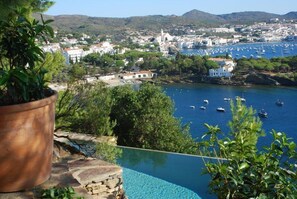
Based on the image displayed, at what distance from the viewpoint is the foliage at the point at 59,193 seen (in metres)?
1.74

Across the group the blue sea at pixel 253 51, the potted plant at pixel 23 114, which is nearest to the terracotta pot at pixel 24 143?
the potted plant at pixel 23 114

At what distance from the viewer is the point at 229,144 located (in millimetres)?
1944

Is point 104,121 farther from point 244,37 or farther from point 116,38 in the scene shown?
point 244,37

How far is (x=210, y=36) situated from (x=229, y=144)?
89.1 meters

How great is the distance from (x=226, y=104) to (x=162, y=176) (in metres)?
22.0

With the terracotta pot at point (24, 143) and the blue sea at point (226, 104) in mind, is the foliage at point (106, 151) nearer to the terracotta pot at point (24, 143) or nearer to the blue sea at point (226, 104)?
the terracotta pot at point (24, 143)

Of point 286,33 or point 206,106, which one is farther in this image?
point 286,33

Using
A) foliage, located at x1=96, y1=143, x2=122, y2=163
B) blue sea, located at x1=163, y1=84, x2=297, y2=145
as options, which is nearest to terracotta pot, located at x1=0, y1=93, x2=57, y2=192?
foliage, located at x1=96, y1=143, x2=122, y2=163

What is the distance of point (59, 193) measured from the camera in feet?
5.76

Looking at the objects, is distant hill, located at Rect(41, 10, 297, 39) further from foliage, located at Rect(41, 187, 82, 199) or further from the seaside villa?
foliage, located at Rect(41, 187, 82, 199)

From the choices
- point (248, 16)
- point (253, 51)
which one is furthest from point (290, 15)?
point (253, 51)

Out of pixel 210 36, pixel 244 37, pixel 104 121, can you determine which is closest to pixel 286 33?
pixel 244 37

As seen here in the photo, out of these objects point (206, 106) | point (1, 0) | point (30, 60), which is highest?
point (1, 0)

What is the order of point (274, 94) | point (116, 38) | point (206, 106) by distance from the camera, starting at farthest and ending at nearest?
point (116, 38), point (274, 94), point (206, 106)
